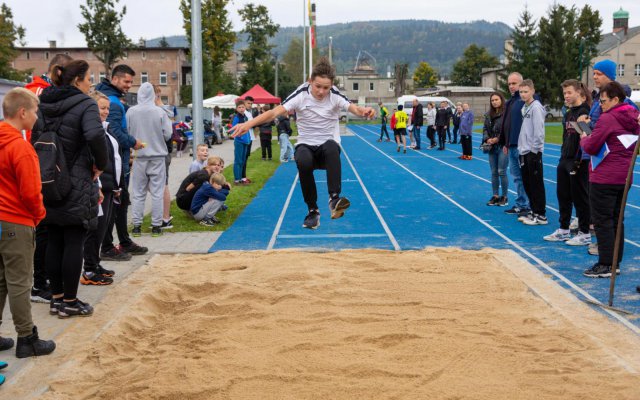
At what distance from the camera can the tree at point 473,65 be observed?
329ft

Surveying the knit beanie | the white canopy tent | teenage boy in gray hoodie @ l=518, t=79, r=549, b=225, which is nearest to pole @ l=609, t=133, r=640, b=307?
the knit beanie

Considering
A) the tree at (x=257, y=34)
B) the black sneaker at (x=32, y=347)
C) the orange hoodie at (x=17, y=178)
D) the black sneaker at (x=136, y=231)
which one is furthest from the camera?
the tree at (x=257, y=34)

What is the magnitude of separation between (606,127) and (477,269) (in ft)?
6.63

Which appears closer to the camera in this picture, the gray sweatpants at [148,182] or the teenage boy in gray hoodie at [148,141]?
the teenage boy in gray hoodie at [148,141]

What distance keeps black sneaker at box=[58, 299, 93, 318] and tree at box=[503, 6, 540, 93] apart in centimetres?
6048

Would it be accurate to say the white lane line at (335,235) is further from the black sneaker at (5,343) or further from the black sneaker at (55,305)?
the black sneaker at (5,343)

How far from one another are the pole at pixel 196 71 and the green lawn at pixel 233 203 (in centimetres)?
114

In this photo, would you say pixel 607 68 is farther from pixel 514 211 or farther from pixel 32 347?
pixel 32 347

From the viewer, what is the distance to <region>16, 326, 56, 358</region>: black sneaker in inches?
175

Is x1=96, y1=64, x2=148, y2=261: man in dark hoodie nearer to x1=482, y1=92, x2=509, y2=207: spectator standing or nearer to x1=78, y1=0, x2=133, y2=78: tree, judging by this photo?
x1=482, y1=92, x2=509, y2=207: spectator standing

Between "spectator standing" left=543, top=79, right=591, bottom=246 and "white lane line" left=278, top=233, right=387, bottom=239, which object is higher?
"spectator standing" left=543, top=79, right=591, bottom=246

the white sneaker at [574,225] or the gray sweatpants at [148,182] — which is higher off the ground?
the gray sweatpants at [148,182]

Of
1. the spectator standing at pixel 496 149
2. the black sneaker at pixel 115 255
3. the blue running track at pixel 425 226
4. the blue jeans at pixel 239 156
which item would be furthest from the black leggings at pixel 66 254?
the blue jeans at pixel 239 156

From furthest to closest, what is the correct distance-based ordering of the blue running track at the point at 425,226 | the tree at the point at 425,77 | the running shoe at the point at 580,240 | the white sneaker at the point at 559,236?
the tree at the point at 425,77 < the white sneaker at the point at 559,236 < the running shoe at the point at 580,240 < the blue running track at the point at 425,226
